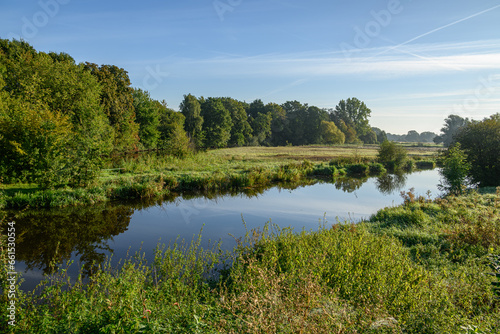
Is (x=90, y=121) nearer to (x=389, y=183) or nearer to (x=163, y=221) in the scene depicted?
(x=163, y=221)

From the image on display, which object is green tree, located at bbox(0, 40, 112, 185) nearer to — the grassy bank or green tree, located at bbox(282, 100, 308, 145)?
the grassy bank

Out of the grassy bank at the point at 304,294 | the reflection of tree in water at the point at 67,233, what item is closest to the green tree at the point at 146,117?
the reflection of tree in water at the point at 67,233

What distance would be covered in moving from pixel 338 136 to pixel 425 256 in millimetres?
66318

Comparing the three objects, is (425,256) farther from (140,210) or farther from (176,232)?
(140,210)

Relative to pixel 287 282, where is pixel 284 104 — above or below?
above

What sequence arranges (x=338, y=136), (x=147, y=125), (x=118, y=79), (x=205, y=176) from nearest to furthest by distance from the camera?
(x=205, y=176), (x=118, y=79), (x=147, y=125), (x=338, y=136)

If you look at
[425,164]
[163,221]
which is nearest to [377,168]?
[425,164]

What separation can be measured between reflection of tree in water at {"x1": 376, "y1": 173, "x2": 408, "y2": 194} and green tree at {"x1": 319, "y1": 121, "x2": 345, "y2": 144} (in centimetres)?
4272

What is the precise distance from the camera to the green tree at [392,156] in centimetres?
3167

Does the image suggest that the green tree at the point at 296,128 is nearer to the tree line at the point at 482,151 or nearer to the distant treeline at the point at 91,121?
the distant treeline at the point at 91,121

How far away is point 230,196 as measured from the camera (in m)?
17.3

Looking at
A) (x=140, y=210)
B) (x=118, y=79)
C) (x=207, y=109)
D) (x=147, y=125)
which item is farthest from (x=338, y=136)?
(x=140, y=210)

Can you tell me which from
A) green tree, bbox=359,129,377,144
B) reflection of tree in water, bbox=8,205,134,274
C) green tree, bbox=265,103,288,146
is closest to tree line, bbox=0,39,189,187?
reflection of tree in water, bbox=8,205,134,274

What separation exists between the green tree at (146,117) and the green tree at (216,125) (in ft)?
39.9
